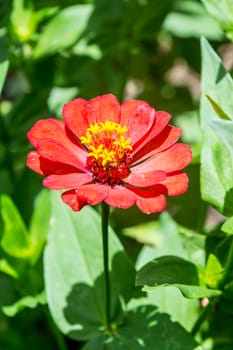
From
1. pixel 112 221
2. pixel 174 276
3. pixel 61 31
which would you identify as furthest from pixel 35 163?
pixel 112 221

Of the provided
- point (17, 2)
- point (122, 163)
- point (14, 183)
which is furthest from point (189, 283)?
point (17, 2)

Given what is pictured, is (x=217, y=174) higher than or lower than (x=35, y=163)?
lower

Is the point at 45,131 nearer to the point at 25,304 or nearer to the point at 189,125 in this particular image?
→ the point at 25,304

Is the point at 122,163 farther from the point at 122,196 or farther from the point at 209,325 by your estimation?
the point at 209,325

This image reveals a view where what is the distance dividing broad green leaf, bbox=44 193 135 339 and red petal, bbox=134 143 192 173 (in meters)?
0.24

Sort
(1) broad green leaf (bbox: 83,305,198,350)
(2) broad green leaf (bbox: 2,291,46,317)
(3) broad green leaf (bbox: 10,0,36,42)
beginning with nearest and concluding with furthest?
(1) broad green leaf (bbox: 83,305,198,350), (2) broad green leaf (bbox: 2,291,46,317), (3) broad green leaf (bbox: 10,0,36,42)

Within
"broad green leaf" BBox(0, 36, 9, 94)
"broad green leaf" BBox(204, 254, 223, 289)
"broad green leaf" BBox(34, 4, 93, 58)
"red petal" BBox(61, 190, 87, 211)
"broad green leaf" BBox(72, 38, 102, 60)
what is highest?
"broad green leaf" BBox(0, 36, 9, 94)

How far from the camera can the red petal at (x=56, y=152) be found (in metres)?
0.93

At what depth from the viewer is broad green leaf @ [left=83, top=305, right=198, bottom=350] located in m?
1.10

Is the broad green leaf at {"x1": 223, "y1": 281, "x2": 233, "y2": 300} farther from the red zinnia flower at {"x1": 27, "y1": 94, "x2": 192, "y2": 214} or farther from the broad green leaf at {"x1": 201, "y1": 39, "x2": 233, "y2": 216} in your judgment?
the red zinnia flower at {"x1": 27, "y1": 94, "x2": 192, "y2": 214}

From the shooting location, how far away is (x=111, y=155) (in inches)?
39.6

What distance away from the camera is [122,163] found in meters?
1.01

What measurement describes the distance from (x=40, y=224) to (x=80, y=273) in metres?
0.13

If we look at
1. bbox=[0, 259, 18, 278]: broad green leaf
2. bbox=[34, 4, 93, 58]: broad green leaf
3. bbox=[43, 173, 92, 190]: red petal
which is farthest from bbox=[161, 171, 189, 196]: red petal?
bbox=[34, 4, 93, 58]: broad green leaf
